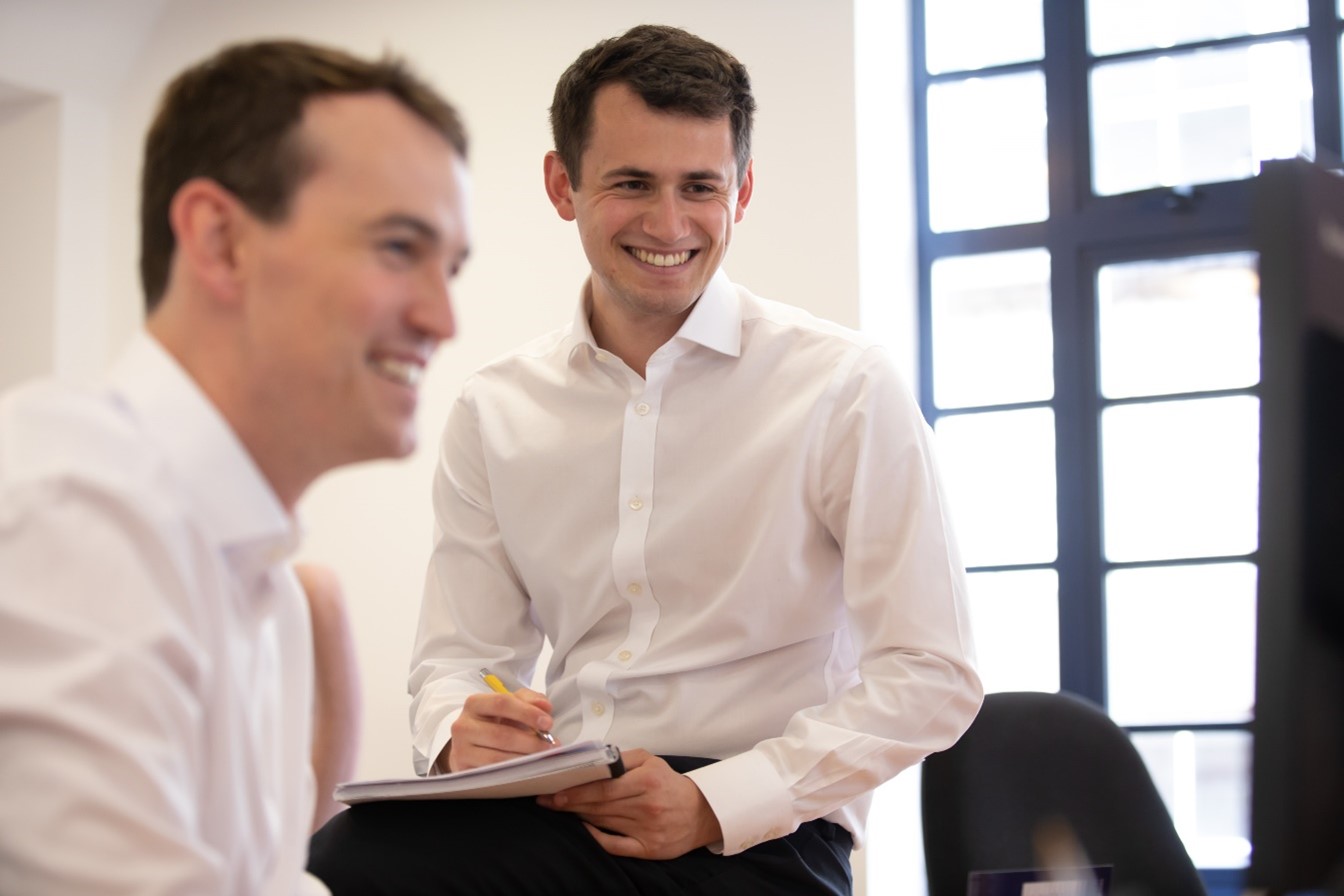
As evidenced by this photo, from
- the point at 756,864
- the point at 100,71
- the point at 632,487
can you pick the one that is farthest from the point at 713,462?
the point at 100,71

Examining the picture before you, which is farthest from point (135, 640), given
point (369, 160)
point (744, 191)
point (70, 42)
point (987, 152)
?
point (70, 42)

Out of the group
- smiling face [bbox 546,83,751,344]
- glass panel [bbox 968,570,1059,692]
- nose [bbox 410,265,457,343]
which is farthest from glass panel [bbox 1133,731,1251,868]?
nose [bbox 410,265,457,343]

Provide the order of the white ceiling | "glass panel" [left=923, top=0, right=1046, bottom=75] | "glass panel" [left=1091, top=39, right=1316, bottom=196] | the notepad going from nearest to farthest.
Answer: the notepad, "glass panel" [left=1091, top=39, right=1316, bottom=196], "glass panel" [left=923, top=0, right=1046, bottom=75], the white ceiling

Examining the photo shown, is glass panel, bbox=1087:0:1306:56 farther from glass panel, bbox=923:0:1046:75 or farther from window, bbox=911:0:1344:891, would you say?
glass panel, bbox=923:0:1046:75

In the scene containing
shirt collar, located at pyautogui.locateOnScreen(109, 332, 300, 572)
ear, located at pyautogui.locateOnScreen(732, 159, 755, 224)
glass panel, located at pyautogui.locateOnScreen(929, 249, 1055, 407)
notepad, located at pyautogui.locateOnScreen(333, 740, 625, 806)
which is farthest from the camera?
glass panel, located at pyautogui.locateOnScreen(929, 249, 1055, 407)

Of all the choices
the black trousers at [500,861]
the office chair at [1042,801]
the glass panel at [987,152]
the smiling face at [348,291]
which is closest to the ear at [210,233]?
the smiling face at [348,291]

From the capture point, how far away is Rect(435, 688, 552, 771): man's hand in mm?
1918

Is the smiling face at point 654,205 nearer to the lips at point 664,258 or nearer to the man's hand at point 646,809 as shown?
the lips at point 664,258

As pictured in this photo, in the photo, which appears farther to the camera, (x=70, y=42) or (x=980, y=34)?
(x=70, y=42)

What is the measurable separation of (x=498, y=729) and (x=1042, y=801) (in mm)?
927

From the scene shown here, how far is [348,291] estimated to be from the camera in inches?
47.6

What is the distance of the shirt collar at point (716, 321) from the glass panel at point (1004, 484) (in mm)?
1742

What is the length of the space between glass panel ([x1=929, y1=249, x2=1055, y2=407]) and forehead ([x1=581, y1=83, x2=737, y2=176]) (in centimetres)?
190

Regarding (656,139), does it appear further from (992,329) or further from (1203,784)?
(1203,784)
